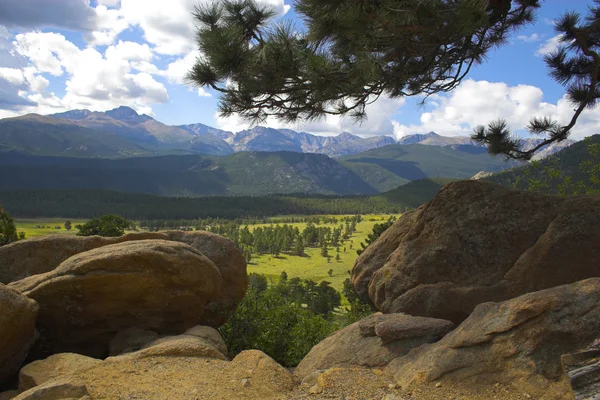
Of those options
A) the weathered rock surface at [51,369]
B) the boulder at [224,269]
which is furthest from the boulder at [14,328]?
the boulder at [224,269]

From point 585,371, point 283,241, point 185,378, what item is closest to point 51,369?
point 185,378

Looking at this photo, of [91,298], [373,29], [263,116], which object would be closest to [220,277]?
[91,298]

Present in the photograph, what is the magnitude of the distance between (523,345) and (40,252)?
585 inches

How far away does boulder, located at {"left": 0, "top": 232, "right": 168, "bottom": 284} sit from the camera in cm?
1427

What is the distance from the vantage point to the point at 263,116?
14125mm

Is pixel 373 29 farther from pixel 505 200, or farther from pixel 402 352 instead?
pixel 402 352

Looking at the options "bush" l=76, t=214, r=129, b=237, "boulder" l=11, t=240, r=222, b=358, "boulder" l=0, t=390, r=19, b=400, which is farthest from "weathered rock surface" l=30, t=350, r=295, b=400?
"bush" l=76, t=214, r=129, b=237

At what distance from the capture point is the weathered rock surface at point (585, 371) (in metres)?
5.90

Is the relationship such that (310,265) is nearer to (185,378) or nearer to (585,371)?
(185,378)

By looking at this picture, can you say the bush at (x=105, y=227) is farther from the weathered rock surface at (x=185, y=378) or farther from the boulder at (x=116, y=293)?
the weathered rock surface at (x=185, y=378)

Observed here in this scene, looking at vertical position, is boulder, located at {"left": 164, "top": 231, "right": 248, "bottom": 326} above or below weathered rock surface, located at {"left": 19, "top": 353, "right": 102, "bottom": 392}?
above

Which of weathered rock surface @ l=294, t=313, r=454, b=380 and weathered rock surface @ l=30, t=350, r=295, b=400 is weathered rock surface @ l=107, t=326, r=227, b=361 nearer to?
weathered rock surface @ l=30, t=350, r=295, b=400

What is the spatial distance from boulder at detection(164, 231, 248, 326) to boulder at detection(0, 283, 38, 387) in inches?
207

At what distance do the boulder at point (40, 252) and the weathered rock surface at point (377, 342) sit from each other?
7.68 meters
